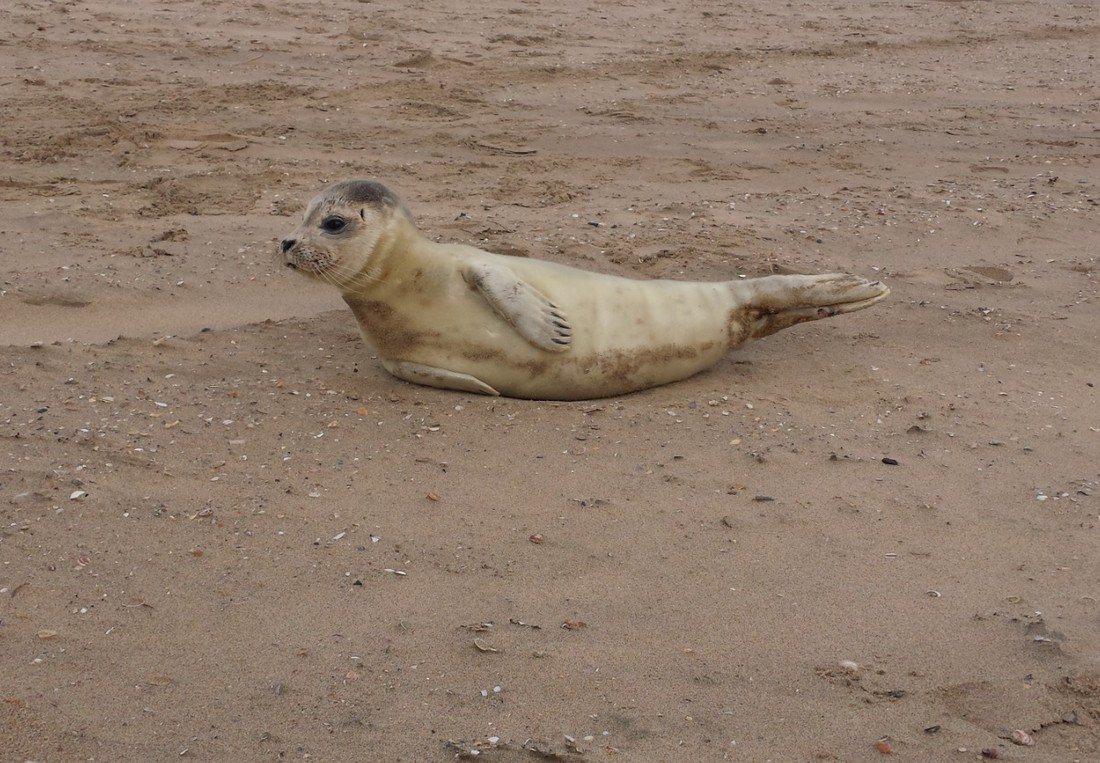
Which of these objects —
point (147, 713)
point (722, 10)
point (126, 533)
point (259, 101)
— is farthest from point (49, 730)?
point (722, 10)

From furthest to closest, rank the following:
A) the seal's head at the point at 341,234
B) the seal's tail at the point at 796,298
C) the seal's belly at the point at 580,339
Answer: the seal's tail at the point at 796,298 < the seal's belly at the point at 580,339 < the seal's head at the point at 341,234

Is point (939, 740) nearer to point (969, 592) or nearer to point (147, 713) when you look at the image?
point (969, 592)

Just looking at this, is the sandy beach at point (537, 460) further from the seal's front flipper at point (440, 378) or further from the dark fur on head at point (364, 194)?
the dark fur on head at point (364, 194)

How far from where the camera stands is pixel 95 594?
3.14 meters

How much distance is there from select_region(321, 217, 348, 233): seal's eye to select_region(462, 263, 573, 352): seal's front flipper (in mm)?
449

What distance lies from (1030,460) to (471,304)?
1.88 meters

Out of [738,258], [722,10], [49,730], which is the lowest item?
[49,730]

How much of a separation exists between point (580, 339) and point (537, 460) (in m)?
0.63

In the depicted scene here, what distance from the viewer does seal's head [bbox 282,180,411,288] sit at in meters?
4.26

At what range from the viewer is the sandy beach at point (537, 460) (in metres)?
2.85

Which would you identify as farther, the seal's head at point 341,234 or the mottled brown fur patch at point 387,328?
the mottled brown fur patch at point 387,328

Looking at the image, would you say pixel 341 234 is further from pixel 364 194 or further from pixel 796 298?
pixel 796 298

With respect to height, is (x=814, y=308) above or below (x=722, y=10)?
below

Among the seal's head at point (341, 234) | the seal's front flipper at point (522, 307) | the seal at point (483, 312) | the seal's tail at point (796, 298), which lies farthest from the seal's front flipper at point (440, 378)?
the seal's tail at point (796, 298)
